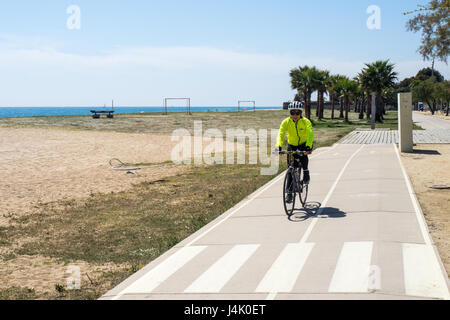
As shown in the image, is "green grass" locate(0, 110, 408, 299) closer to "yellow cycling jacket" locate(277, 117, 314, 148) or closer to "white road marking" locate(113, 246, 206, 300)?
"white road marking" locate(113, 246, 206, 300)

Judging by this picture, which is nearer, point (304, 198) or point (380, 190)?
point (304, 198)

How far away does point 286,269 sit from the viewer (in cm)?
667

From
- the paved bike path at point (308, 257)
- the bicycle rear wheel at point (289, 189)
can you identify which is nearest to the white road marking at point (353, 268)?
the paved bike path at point (308, 257)

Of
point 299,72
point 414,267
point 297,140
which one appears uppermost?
point 299,72

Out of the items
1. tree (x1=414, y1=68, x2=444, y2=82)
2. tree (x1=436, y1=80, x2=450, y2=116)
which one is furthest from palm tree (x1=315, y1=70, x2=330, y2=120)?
tree (x1=414, y1=68, x2=444, y2=82)

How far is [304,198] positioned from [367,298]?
5.86 metres

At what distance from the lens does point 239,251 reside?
779cm

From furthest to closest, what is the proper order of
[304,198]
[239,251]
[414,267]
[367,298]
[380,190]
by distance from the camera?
[380,190], [304,198], [239,251], [414,267], [367,298]

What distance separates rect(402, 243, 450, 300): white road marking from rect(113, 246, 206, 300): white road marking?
3121mm

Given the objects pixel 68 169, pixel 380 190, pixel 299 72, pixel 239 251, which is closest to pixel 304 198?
pixel 380 190

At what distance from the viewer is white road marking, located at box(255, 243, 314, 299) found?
236 inches

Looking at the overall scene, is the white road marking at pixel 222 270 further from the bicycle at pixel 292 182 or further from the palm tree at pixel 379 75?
the palm tree at pixel 379 75

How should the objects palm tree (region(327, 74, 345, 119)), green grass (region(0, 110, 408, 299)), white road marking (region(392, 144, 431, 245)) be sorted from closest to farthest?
white road marking (region(392, 144, 431, 245))
green grass (region(0, 110, 408, 299))
palm tree (region(327, 74, 345, 119))
